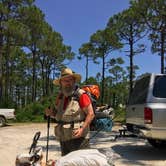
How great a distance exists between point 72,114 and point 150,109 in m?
4.56

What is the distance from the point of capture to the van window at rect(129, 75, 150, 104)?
10.1 metres

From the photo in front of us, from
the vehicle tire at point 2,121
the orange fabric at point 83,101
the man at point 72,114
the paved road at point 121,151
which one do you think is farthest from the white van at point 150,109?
the vehicle tire at point 2,121

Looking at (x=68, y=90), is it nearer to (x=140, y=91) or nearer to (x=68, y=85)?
(x=68, y=85)

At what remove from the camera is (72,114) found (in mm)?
5250

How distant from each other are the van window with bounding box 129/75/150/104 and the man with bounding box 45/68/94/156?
4.79 metres

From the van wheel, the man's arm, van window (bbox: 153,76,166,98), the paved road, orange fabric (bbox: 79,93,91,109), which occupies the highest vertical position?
van window (bbox: 153,76,166,98)

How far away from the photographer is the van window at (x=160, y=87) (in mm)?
9820

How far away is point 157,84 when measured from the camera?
9969 millimetres

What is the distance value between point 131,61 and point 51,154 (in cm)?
2540

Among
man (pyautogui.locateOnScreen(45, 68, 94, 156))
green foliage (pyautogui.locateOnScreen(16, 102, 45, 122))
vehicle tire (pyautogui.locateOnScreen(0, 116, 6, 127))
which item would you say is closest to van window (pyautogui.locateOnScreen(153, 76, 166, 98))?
man (pyautogui.locateOnScreen(45, 68, 94, 156))

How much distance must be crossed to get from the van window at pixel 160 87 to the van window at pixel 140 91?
234mm

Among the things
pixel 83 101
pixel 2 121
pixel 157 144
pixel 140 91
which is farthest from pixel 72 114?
pixel 2 121

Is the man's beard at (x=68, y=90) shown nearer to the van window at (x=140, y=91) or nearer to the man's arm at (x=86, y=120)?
the man's arm at (x=86, y=120)

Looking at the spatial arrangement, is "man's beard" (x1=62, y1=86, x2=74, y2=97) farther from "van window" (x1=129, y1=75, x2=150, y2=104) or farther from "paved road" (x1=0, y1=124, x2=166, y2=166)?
"van window" (x1=129, y1=75, x2=150, y2=104)
